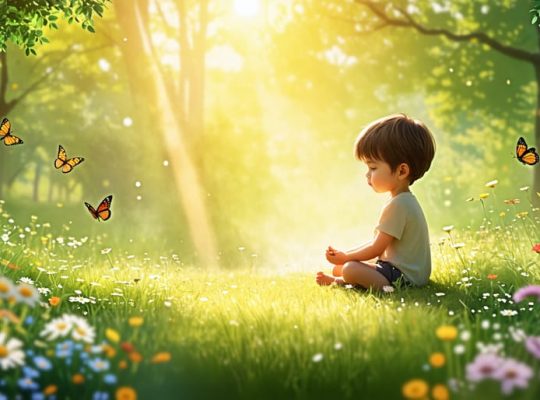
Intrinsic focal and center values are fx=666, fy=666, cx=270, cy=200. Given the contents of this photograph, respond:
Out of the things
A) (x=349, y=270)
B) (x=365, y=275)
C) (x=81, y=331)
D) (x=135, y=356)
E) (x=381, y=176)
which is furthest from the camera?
(x=381, y=176)

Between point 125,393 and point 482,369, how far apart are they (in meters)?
1.74

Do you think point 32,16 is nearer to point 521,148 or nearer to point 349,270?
point 349,270

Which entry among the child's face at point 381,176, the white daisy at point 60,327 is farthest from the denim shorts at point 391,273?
the white daisy at point 60,327

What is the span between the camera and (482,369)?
3131mm

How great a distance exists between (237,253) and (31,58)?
14.4m

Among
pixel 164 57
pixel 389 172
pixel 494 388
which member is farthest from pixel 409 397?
pixel 164 57

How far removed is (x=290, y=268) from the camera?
31.0 feet

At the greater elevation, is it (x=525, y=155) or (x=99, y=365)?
(x=525, y=155)

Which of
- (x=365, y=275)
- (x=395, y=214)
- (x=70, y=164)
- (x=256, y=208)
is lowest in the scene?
(x=365, y=275)

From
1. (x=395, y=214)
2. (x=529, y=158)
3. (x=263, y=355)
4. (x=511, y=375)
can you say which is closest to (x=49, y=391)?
(x=263, y=355)

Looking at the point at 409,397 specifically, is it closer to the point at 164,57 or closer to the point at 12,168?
the point at 164,57

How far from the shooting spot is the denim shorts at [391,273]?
622 centimetres

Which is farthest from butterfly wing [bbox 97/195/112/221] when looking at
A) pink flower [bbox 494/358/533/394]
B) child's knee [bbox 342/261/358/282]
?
pink flower [bbox 494/358/533/394]

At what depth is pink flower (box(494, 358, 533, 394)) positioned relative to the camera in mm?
3064
